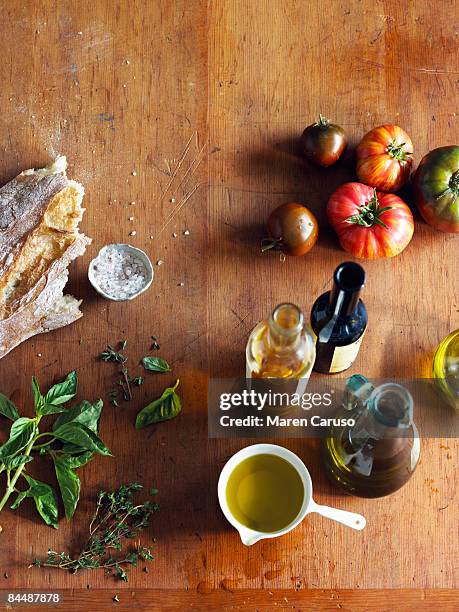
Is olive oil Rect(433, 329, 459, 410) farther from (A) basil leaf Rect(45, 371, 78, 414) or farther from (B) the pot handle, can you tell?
(A) basil leaf Rect(45, 371, 78, 414)

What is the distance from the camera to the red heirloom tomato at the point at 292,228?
1538 millimetres

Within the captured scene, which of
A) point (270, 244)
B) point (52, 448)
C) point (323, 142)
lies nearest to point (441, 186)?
point (323, 142)

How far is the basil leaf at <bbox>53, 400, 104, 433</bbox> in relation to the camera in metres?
1.48

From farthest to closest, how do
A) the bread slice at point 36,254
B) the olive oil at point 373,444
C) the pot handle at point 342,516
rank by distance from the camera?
the bread slice at point 36,254 < the pot handle at point 342,516 < the olive oil at point 373,444

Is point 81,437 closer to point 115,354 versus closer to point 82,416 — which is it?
point 82,416

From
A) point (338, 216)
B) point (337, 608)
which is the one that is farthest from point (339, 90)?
point (337, 608)

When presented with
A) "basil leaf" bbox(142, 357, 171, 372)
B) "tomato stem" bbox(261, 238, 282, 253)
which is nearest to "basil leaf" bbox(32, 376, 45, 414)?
"basil leaf" bbox(142, 357, 171, 372)

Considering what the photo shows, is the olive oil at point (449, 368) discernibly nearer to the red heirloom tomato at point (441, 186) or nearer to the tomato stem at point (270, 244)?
the red heirloom tomato at point (441, 186)

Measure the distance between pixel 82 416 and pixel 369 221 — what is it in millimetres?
674

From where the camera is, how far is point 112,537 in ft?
4.82

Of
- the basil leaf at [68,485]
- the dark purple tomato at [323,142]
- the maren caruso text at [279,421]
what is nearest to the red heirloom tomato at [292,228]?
the dark purple tomato at [323,142]

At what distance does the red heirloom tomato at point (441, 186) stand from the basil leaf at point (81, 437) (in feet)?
2.59

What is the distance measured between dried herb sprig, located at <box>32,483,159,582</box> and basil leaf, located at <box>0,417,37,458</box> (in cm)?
18

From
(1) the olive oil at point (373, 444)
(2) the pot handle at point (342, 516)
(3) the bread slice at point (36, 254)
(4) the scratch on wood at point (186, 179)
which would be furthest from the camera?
(4) the scratch on wood at point (186, 179)
